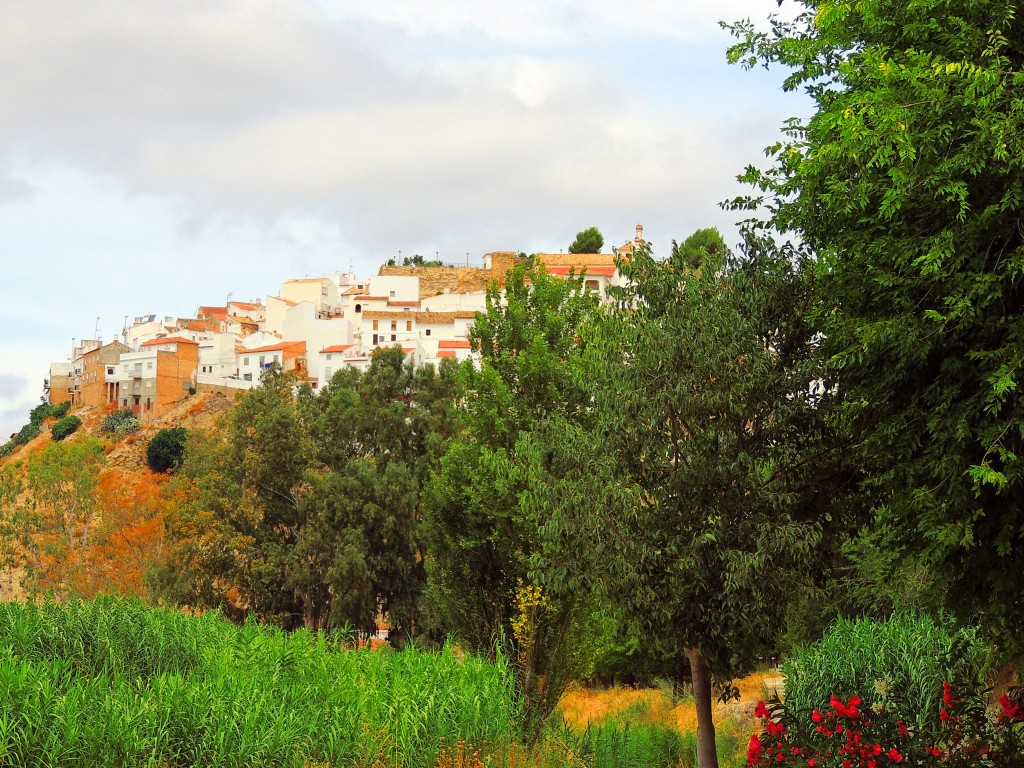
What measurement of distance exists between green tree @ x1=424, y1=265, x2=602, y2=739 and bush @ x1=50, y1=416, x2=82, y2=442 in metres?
83.6

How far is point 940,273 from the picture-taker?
786cm

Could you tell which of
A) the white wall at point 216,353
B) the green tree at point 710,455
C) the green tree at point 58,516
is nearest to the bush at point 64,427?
the white wall at point 216,353

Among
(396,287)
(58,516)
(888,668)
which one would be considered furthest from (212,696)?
(396,287)

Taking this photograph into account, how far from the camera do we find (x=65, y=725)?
8.53 metres

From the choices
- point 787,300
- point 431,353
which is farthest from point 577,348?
point 431,353

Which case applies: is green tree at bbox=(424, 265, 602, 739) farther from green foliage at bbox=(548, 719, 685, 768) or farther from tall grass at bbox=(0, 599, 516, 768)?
tall grass at bbox=(0, 599, 516, 768)

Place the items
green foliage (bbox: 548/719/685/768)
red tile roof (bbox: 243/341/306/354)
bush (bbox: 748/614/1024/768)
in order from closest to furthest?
bush (bbox: 748/614/1024/768) → green foliage (bbox: 548/719/685/768) → red tile roof (bbox: 243/341/306/354)

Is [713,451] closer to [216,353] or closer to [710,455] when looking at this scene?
[710,455]

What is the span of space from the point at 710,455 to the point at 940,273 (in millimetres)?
3948

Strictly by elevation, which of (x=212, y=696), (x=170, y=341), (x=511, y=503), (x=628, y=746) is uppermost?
(x=170, y=341)

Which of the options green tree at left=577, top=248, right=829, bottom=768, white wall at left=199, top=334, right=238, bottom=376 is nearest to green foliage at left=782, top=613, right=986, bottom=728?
green tree at left=577, top=248, right=829, bottom=768

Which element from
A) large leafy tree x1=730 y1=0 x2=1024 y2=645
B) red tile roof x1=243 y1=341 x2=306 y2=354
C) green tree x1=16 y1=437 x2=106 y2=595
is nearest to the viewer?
large leafy tree x1=730 y1=0 x2=1024 y2=645

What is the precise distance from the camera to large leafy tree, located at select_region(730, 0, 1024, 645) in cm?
764

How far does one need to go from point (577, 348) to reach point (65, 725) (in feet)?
34.2
